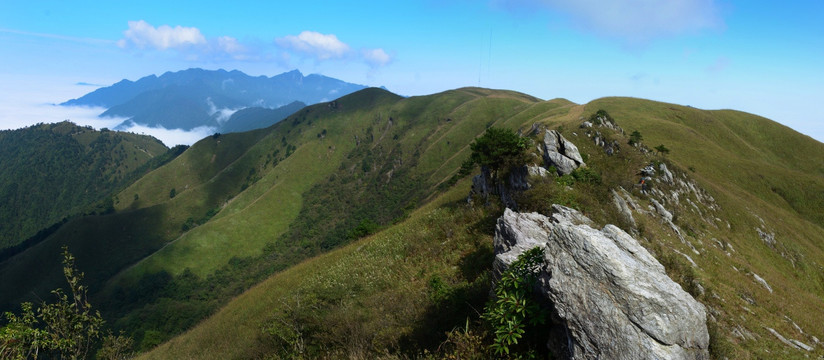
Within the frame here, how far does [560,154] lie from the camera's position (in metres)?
24.5

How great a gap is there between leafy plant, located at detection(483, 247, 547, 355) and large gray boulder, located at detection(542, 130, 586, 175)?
17.5 metres

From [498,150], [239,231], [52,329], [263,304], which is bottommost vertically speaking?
[239,231]

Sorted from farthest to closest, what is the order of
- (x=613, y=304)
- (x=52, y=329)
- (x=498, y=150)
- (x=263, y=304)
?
(x=498, y=150), (x=263, y=304), (x=52, y=329), (x=613, y=304)

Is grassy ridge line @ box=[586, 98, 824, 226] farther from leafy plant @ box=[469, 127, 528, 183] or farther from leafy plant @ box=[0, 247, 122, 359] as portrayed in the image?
leafy plant @ box=[0, 247, 122, 359]

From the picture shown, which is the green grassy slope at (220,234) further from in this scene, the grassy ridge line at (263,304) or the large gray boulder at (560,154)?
the large gray boulder at (560,154)

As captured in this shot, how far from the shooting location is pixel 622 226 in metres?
17.8

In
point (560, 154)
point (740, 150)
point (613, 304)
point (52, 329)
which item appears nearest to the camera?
point (613, 304)

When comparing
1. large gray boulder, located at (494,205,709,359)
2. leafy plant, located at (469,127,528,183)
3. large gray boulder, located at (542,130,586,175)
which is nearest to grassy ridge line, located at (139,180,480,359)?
leafy plant, located at (469,127,528,183)

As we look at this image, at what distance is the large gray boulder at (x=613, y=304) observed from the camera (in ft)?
20.4

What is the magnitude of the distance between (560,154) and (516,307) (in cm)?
Answer: 1985

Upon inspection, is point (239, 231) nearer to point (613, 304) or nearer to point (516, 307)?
A: point (516, 307)

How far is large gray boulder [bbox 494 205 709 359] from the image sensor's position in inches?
245

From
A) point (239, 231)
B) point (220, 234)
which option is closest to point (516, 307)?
point (220, 234)

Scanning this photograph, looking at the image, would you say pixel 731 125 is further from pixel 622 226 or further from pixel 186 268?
pixel 186 268
